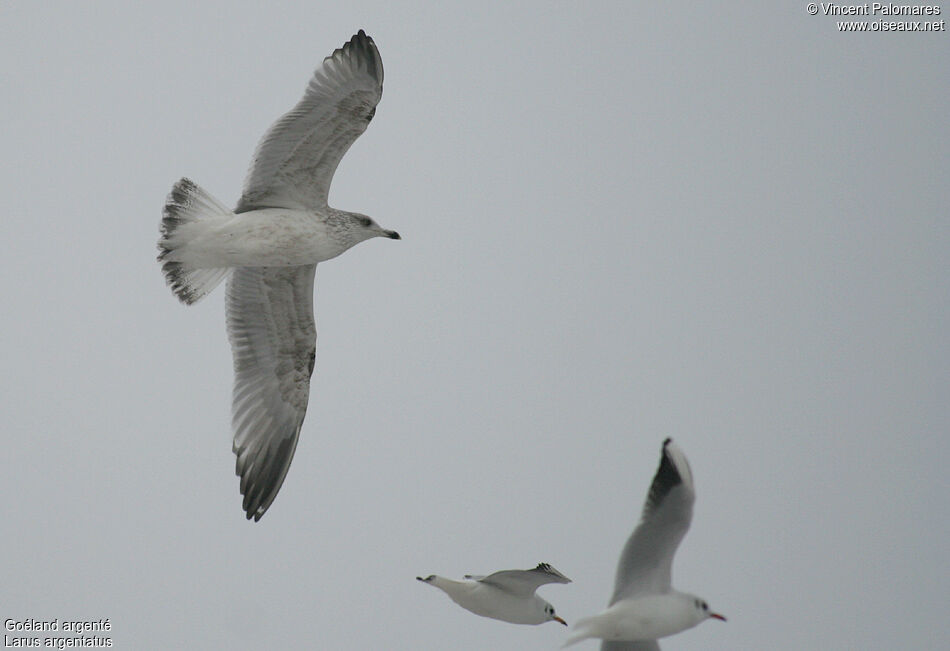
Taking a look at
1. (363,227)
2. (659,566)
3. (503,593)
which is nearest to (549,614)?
(503,593)

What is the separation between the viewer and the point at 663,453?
797 centimetres

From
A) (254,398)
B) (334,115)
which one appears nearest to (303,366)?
(254,398)

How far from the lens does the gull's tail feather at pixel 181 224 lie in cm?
939

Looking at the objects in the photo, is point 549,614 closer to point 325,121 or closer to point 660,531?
point 660,531

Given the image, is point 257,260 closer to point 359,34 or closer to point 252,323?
point 252,323

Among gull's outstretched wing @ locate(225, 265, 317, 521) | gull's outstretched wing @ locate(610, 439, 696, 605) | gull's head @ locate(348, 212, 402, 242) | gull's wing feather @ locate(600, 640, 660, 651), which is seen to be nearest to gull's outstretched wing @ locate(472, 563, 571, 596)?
gull's outstretched wing @ locate(610, 439, 696, 605)

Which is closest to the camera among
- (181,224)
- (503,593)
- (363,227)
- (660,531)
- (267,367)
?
(660,531)

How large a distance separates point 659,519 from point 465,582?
135cm

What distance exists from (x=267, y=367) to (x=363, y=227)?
1582 mm

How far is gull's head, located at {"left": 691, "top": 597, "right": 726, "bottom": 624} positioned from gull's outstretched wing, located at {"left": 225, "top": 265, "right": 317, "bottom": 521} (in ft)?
11.8

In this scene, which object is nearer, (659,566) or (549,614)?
(659,566)

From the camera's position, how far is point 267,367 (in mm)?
10359

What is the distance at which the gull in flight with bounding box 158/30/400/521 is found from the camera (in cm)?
905

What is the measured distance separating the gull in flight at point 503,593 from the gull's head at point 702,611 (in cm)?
82
